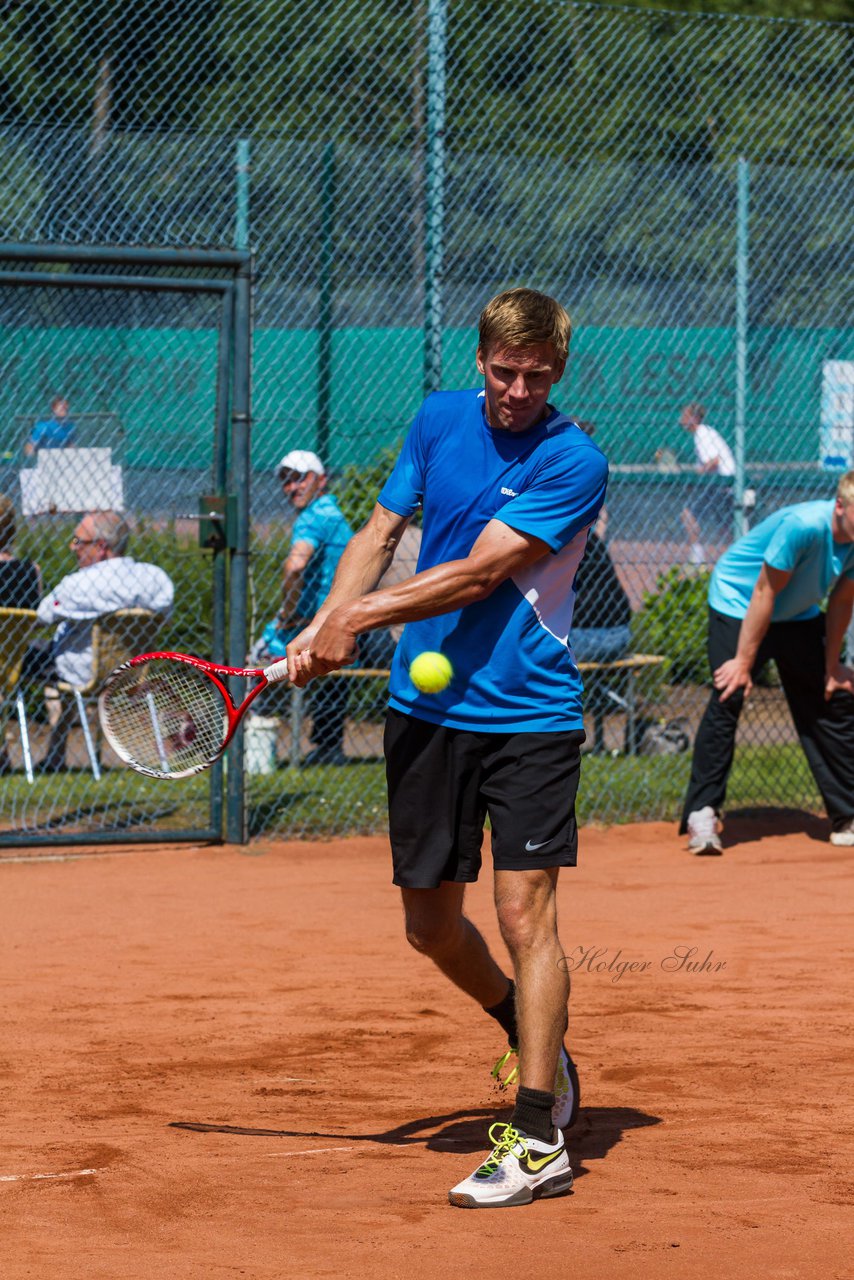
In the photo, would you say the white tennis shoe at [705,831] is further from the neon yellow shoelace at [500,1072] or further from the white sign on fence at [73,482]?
the neon yellow shoelace at [500,1072]

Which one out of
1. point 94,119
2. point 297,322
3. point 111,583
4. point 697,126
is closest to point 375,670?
point 111,583

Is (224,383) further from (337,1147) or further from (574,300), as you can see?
(337,1147)

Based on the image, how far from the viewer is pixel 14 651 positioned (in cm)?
780

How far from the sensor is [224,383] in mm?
7387

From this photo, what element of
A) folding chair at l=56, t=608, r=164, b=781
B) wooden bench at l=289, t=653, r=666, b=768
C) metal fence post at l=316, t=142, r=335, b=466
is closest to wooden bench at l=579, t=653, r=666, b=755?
wooden bench at l=289, t=653, r=666, b=768

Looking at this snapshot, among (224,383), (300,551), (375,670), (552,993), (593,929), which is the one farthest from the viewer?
(375,670)

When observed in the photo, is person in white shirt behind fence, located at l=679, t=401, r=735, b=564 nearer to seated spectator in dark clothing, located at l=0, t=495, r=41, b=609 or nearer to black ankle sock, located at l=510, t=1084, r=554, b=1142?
seated spectator in dark clothing, located at l=0, t=495, r=41, b=609

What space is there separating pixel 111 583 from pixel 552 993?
16.1ft

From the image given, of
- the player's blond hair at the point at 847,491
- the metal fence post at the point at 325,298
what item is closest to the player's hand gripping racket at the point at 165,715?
the player's blond hair at the point at 847,491

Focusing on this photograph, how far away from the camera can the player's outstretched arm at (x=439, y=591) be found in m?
3.61

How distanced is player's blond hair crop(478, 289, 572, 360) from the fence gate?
140 inches

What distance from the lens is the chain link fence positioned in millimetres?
8578

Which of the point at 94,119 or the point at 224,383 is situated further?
the point at 94,119

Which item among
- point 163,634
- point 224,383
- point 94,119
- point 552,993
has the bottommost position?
point 552,993
